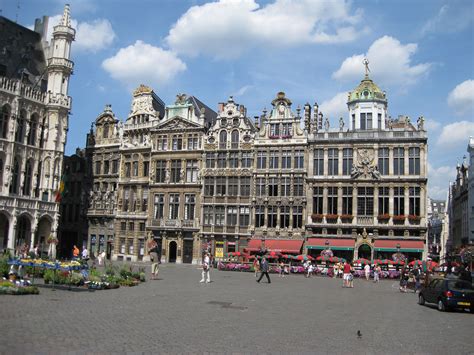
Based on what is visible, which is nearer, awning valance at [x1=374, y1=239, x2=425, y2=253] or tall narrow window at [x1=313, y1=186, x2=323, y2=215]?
awning valance at [x1=374, y1=239, x2=425, y2=253]

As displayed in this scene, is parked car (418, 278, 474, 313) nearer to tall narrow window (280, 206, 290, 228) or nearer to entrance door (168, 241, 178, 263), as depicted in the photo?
tall narrow window (280, 206, 290, 228)

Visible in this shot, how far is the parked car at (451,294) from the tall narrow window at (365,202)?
28396 millimetres

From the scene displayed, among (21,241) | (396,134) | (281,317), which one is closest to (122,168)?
(21,241)

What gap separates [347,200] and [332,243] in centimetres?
442

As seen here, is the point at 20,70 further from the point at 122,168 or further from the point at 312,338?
the point at 312,338

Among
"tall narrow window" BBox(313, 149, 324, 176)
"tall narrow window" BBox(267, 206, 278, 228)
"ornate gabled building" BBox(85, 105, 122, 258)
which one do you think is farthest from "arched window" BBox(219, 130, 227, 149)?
"ornate gabled building" BBox(85, 105, 122, 258)

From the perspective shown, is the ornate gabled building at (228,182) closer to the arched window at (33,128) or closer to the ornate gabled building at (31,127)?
the ornate gabled building at (31,127)

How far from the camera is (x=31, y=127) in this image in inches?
2028

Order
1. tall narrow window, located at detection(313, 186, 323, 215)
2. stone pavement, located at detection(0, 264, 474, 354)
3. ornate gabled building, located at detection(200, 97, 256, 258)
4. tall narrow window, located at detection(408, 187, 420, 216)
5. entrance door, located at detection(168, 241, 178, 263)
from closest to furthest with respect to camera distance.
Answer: stone pavement, located at detection(0, 264, 474, 354)
tall narrow window, located at detection(408, 187, 420, 216)
tall narrow window, located at detection(313, 186, 323, 215)
ornate gabled building, located at detection(200, 97, 256, 258)
entrance door, located at detection(168, 241, 178, 263)

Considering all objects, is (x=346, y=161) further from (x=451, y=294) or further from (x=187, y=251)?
(x=451, y=294)

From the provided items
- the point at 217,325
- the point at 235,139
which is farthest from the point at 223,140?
the point at 217,325

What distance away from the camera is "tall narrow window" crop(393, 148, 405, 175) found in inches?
1882

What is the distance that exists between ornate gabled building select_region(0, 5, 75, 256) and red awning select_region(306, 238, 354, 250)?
2495 centimetres

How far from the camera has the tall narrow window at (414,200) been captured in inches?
1843
